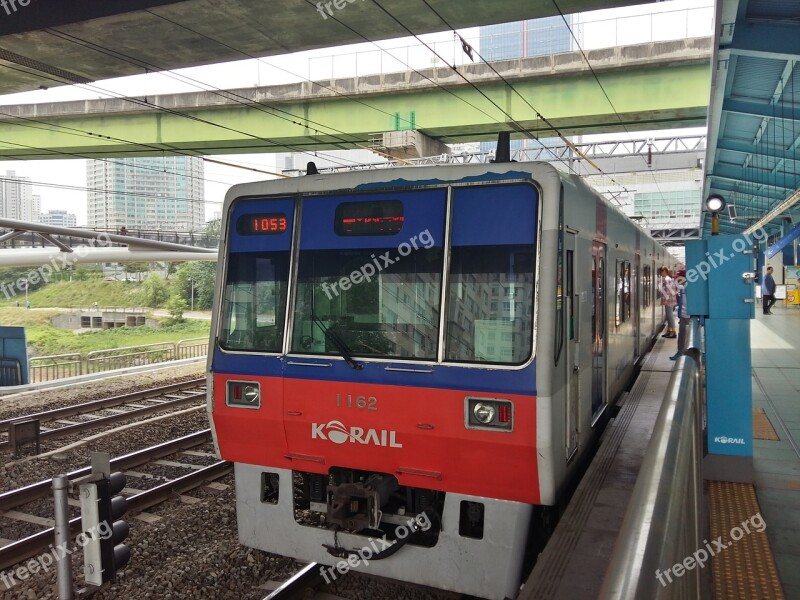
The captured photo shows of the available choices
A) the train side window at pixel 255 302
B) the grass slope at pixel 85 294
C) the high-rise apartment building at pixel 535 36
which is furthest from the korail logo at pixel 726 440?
the grass slope at pixel 85 294

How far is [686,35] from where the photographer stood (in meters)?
14.7

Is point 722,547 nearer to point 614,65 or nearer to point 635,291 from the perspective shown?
point 635,291

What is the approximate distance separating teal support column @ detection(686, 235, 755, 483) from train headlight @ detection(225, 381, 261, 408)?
151 inches

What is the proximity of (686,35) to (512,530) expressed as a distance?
13.9 metres

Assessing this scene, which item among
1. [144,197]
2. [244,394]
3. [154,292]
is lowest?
Result: [244,394]

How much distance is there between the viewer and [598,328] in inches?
234

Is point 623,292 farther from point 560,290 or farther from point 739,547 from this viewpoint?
point 560,290

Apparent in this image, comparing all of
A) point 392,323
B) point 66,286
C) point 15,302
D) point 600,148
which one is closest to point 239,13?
point 392,323

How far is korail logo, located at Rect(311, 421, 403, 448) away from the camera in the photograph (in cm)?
442

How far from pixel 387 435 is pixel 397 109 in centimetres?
1525

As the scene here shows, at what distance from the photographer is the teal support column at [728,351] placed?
230 inches

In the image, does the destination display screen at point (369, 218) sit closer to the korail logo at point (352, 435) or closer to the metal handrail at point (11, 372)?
the korail logo at point (352, 435)

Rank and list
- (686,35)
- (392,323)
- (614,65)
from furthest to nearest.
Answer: (614,65)
(686,35)
(392,323)

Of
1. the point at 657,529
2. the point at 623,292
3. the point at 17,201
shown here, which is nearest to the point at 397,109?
the point at 623,292
